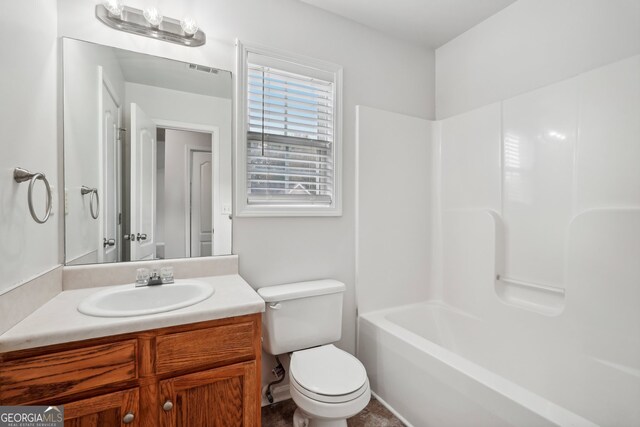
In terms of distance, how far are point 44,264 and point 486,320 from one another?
2.46 m

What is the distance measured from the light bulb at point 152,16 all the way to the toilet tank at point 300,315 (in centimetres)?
149

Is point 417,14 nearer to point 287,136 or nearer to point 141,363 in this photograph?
point 287,136

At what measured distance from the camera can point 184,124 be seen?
5.54ft

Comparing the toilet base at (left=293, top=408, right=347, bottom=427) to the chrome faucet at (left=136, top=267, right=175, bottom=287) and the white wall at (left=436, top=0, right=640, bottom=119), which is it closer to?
the chrome faucet at (left=136, top=267, right=175, bottom=287)

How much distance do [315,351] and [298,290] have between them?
1.13ft

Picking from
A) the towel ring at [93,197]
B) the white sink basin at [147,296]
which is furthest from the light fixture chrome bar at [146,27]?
the white sink basin at [147,296]

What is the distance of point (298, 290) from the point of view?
69.9 inches

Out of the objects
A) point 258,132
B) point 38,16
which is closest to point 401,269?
point 258,132

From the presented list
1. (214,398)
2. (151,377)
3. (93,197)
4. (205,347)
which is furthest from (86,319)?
(93,197)

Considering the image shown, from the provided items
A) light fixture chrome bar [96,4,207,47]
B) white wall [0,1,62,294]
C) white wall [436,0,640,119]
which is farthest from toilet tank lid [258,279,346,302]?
white wall [436,0,640,119]

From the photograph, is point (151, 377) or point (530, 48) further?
point (530, 48)

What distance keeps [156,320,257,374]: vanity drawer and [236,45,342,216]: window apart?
75 centimetres

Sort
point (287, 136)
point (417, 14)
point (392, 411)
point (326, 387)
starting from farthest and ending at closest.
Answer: point (417, 14)
point (287, 136)
point (392, 411)
point (326, 387)

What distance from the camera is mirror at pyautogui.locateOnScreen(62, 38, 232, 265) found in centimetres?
147
